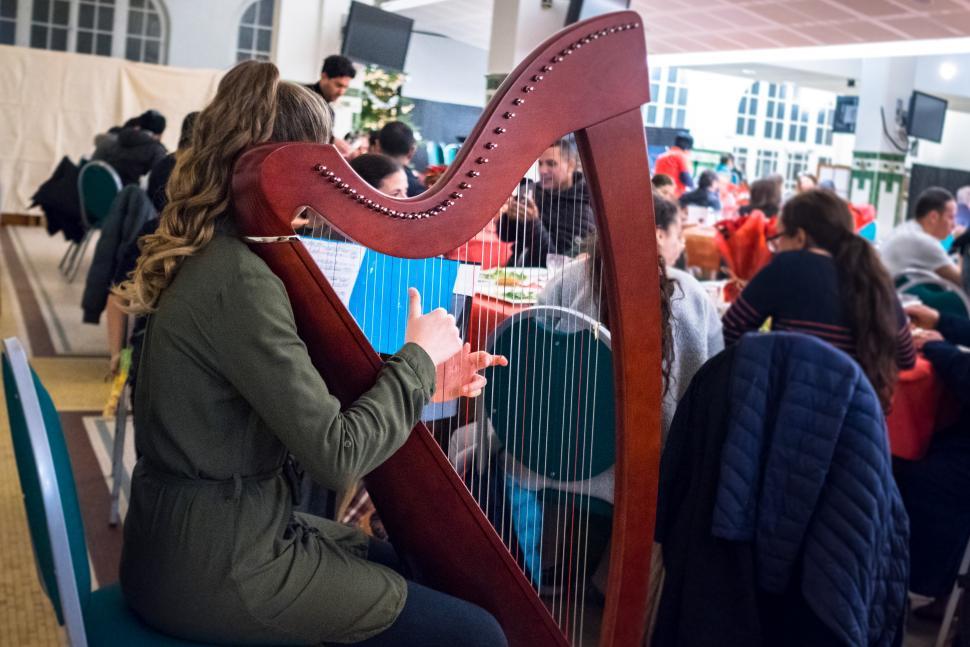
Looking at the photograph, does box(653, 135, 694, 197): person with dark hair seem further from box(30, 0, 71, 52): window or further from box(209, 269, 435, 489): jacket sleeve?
box(209, 269, 435, 489): jacket sleeve

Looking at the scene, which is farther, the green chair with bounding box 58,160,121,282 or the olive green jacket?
the green chair with bounding box 58,160,121,282

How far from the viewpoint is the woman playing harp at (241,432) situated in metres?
1.14

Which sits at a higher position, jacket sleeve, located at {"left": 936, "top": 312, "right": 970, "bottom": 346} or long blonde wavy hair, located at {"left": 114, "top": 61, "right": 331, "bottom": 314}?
long blonde wavy hair, located at {"left": 114, "top": 61, "right": 331, "bottom": 314}

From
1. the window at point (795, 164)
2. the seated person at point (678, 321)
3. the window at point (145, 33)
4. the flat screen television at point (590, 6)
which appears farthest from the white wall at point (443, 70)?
the seated person at point (678, 321)

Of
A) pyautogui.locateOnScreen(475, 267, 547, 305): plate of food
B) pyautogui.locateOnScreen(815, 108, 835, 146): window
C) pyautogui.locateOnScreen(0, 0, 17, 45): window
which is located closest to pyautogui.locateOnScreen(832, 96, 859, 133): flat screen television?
pyautogui.locateOnScreen(815, 108, 835, 146): window

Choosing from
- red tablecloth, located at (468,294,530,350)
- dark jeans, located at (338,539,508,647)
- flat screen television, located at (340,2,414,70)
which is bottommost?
dark jeans, located at (338,539,508,647)

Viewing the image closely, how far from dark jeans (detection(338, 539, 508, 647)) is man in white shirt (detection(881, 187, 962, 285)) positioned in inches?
153

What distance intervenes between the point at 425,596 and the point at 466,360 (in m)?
0.29

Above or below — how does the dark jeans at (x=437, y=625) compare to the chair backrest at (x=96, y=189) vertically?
below

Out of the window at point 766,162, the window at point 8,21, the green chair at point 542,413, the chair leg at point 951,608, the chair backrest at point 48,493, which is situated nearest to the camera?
the chair backrest at point 48,493

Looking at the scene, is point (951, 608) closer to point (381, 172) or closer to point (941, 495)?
point (941, 495)

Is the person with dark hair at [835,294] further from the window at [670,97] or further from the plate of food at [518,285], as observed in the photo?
the window at [670,97]

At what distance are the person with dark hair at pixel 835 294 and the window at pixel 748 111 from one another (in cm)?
1464

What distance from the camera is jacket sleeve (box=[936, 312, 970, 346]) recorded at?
124 inches
